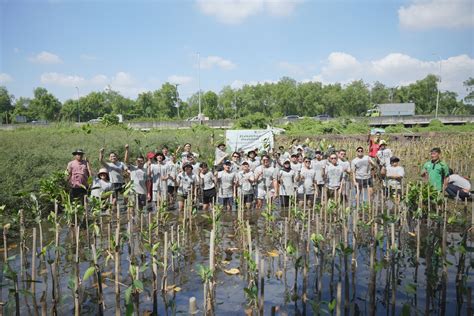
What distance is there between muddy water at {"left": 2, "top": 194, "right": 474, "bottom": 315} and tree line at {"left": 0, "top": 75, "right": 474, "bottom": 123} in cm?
5617

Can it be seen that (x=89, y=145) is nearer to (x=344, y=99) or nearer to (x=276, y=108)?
(x=276, y=108)

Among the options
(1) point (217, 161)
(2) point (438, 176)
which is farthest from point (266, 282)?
(1) point (217, 161)

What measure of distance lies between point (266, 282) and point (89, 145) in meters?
14.0

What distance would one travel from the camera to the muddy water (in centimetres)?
445

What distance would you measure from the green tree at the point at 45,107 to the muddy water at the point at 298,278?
5940cm

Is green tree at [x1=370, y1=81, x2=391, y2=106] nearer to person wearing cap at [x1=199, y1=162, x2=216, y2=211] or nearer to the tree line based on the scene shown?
the tree line

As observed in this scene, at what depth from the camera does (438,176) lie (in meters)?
8.16

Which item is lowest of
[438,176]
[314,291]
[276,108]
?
[314,291]

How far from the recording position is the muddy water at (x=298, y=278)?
14.6ft

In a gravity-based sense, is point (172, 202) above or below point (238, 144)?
below

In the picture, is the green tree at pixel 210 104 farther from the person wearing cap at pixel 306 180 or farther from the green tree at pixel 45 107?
the person wearing cap at pixel 306 180

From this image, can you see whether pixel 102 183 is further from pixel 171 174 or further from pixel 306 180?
pixel 306 180

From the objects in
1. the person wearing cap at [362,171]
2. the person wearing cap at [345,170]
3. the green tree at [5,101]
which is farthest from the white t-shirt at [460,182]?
the green tree at [5,101]

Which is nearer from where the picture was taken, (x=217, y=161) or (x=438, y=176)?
A: (x=438, y=176)
